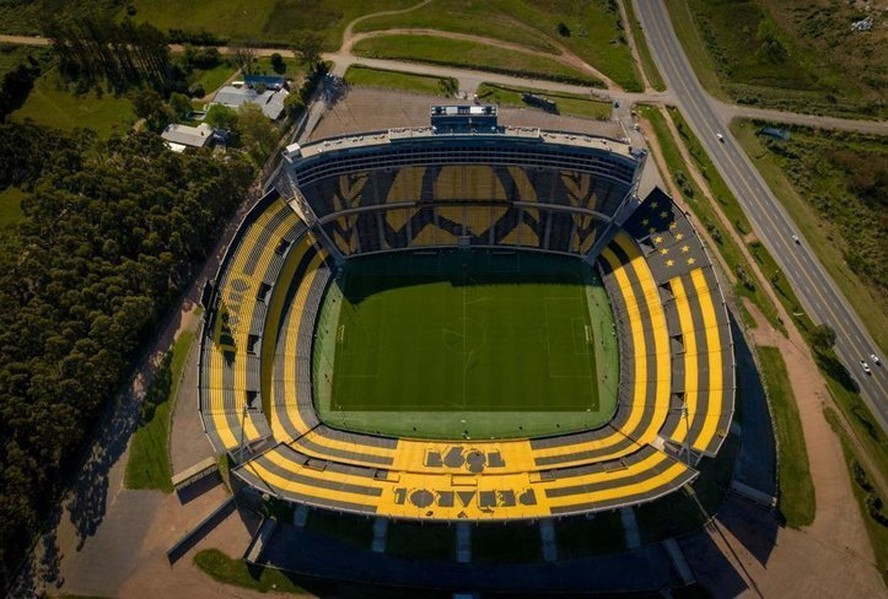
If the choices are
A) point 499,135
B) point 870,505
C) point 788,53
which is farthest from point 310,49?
point 870,505

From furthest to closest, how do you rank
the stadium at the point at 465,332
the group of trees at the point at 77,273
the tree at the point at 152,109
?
the tree at the point at 152,109 → the group of trees at the point at 77,273 → the stadium at the point at 465,332

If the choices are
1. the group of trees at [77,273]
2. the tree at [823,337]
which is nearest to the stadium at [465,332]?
the group of trees at [77,273]

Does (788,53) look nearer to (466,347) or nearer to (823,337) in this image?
(823,337)

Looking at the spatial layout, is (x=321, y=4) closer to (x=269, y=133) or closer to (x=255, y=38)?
(x=255, y=38)

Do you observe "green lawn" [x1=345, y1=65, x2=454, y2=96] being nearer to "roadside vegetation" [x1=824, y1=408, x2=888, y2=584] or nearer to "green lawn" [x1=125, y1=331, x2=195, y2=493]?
"green lawn" [x1=125, y1=331, x2=195, y2=493]

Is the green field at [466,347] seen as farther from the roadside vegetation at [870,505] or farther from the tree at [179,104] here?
the tree at [179,104]

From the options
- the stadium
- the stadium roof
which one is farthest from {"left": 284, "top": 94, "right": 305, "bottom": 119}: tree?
the stadium roof
